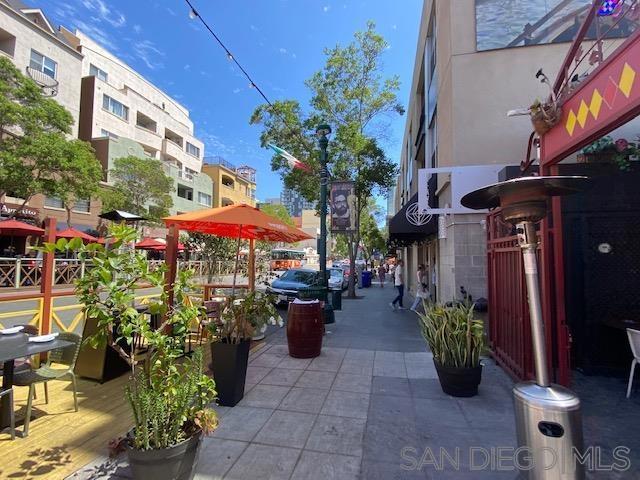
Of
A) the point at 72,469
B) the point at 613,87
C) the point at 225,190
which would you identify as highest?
the point at 225,190

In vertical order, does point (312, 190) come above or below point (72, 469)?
above

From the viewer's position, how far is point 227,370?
4.34 metres

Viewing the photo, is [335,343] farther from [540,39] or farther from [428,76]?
[428,76]

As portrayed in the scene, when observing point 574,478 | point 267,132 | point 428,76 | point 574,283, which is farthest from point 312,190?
point 574,478

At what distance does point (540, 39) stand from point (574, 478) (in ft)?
29.7

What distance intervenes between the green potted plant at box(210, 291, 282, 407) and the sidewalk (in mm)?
224

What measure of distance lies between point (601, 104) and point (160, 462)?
14.9 feet

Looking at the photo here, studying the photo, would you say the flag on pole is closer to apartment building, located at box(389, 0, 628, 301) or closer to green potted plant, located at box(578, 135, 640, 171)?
apartment building, located at box(389, 0, 628, 301)

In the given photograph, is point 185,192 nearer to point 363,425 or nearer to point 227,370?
point 227,370

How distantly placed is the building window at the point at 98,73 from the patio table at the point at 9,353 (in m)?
36.7

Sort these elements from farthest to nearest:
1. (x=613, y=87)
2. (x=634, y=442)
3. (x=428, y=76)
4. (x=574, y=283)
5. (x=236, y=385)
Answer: (x=428, y=76) < (x=574, y=283) < (x=236, y=385) < (x=634, y=442) < (x=613, y=87)

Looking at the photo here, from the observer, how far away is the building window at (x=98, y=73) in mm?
33138

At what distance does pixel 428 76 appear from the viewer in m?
13.0

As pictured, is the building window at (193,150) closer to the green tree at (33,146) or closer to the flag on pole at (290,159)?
the green tree at (33,146)
